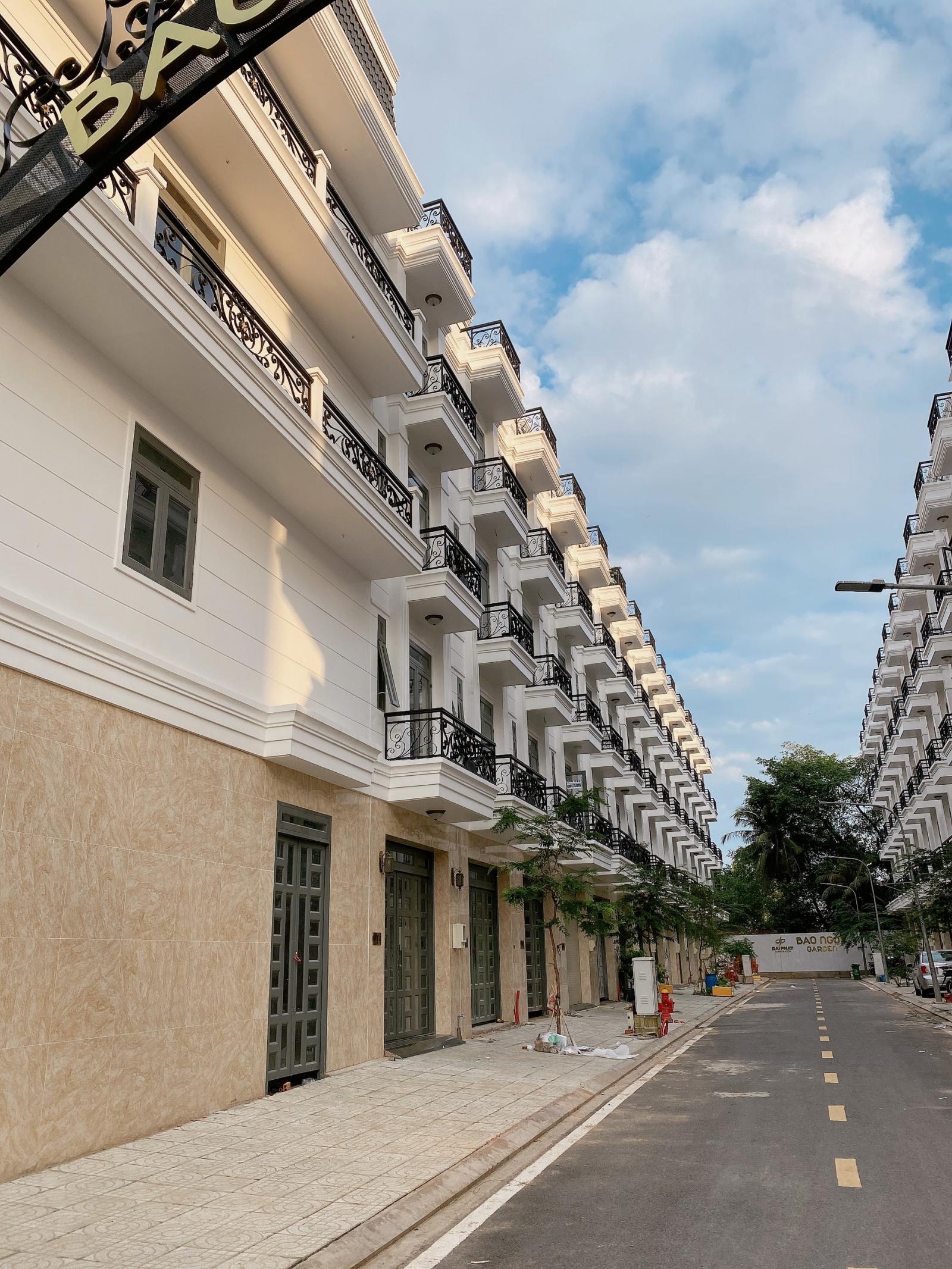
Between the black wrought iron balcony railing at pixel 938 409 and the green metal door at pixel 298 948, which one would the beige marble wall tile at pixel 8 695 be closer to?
the green metal door at pixel 298 948

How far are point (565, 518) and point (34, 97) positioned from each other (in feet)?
75.9

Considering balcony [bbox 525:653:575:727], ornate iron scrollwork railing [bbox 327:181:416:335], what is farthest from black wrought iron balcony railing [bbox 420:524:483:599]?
balcony [bbox 525:653:575:727]

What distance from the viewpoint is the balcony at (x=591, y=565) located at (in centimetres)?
3375

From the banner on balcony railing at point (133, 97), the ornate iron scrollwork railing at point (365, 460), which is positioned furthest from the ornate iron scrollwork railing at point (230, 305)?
the banner on balcony railing at point (133, 97)

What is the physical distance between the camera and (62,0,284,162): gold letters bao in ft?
11.6

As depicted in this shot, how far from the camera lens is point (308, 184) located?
479 inches

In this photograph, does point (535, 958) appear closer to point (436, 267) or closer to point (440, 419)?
point (440, 419)

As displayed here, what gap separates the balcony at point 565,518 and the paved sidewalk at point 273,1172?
20.3m

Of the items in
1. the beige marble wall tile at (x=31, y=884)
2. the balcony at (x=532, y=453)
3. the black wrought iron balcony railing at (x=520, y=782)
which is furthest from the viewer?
the balcony at (x=532, y=453)

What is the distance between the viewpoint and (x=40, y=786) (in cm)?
733

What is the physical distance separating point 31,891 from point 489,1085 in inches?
237

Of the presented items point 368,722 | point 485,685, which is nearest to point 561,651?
point 485,685

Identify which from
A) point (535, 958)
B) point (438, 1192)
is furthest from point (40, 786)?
point (535, 958)

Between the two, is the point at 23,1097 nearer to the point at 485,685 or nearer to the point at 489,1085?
the point at 489,1085
